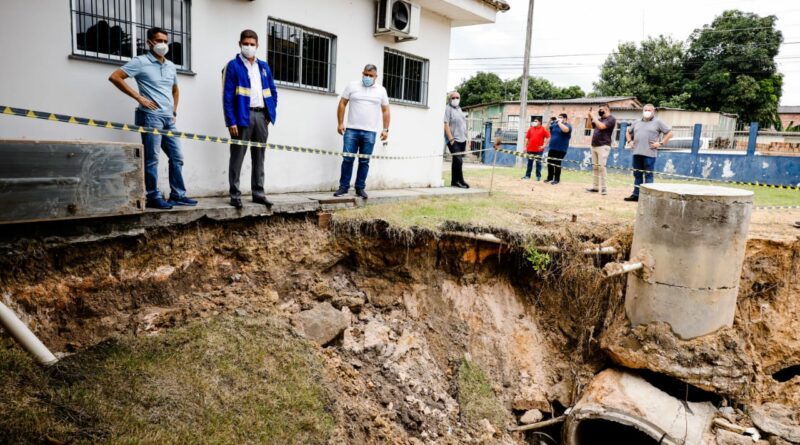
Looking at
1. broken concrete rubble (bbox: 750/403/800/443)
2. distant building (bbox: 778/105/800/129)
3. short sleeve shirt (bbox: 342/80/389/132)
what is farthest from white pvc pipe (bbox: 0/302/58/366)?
distant building (bbox: 778/105/800/129)

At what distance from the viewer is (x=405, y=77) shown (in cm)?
916

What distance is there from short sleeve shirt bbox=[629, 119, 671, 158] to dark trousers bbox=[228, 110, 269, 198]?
671 cm

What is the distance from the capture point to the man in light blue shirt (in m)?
5.08

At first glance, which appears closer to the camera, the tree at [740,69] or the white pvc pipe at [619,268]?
the white pvc pipe at [619,268]

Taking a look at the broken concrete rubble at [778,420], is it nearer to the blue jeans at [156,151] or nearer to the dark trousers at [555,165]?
the dark trousers at [555,165]

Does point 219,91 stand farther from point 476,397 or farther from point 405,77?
point 476,397

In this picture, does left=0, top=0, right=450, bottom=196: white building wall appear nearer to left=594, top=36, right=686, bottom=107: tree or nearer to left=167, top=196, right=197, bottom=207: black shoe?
left=167, top=196, right=197, bottom=207: black shoe

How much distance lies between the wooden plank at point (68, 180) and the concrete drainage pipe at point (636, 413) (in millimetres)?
5279

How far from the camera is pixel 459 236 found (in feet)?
21.1

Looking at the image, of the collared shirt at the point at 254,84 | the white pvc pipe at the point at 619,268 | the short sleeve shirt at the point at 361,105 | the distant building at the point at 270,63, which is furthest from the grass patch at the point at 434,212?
the collared shirt at the point at 254,84

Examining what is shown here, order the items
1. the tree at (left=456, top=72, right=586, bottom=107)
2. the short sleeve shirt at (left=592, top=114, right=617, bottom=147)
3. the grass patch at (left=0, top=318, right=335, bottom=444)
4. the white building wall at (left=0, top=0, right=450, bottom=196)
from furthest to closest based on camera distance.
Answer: the tree at (left=456, top=72, right=586, bottom=107) < the short sleeve shirt at (left=592, top=114, right=617, bottom=147) < the white building wall at (left=0, top=0, right=450, bottom=196) < the grass patch at (left=0, top=318, right=335, bottom=444)

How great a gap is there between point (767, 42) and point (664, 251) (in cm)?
4032

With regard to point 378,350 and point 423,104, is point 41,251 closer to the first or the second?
point 378,350

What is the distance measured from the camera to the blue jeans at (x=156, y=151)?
5.21 m
